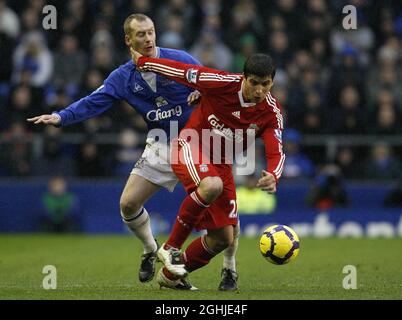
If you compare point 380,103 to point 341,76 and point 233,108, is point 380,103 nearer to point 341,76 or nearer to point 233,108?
point 341,76

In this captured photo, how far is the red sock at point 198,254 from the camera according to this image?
30.2ft

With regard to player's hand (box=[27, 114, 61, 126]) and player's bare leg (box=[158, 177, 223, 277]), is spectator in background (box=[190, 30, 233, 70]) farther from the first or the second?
player's bare leg (box=[158, 177, 223, 277])

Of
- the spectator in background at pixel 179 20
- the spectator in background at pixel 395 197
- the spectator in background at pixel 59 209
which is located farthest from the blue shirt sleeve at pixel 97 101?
the spectator in background at pixel 179 20

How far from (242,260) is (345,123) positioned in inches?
227

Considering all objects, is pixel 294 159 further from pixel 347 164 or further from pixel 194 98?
pixel 194 98

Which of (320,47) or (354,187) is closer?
(354,187)

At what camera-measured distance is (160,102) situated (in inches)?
385

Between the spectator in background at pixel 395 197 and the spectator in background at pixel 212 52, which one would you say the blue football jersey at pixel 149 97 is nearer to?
the spectator in background at pixel 395 197

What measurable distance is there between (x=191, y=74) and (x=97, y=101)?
49.3 inches

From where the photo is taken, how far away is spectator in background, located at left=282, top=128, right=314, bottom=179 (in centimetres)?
1734

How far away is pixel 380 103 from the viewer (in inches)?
701

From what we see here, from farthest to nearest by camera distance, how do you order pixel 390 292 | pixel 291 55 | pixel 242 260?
pixel 291 55
pixel 242 260
pixel 390 292

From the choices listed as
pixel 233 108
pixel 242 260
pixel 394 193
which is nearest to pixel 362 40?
pixel 394 193

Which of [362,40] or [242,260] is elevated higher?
[362,40]
